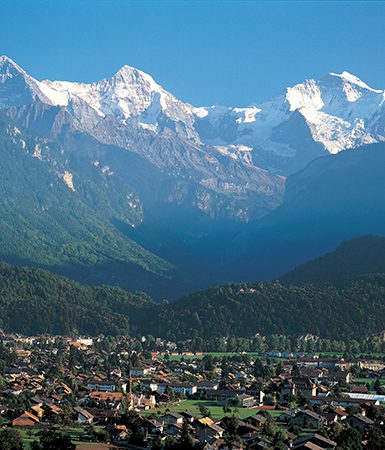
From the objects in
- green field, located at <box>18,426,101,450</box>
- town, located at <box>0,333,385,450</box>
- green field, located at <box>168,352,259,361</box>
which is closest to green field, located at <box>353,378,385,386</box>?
town, located at <box>0,333,385,450</box>

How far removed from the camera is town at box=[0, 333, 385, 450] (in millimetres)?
97125

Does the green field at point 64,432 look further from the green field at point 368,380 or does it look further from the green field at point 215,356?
the green field at point 215,356

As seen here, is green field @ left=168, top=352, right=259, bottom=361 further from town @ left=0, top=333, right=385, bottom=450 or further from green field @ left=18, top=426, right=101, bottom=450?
green field @ left=18, top=426, right=101, bottom=450

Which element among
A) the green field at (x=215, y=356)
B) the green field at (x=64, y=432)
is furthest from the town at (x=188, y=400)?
the green field at (x=215, y=356)

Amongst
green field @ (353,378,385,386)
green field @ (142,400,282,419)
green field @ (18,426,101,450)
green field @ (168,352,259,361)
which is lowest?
green field @ (18,426,101,450)

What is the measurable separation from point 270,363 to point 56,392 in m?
47.7

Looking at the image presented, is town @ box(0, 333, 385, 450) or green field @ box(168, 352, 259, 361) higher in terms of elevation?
green field @ box(168, 352, 259, 361)

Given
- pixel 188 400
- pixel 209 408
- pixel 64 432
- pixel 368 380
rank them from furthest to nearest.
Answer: pixel 368 380, pixel 188 400, pixel 209 408, pixel 64 432

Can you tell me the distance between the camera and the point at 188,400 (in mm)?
131750

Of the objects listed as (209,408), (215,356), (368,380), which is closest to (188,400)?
(209,408)

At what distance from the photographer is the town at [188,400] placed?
9712cm

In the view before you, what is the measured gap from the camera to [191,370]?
162375 mm

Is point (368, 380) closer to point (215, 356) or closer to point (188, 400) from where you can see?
point (188, 400)

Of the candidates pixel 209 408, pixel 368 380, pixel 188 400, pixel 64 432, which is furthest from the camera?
pixel 368 380
